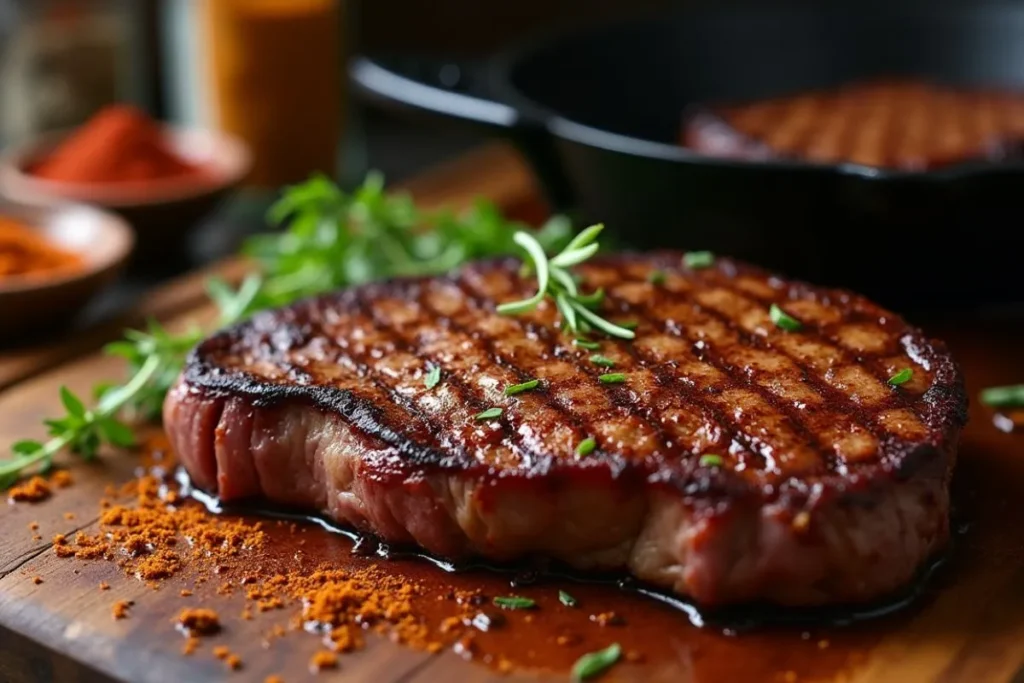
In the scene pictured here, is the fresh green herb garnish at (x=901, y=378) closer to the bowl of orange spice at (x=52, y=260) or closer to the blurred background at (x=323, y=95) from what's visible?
the blurred background at (x=323, y=95)

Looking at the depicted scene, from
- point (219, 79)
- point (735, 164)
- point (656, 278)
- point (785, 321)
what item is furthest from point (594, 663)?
point (219, 79)

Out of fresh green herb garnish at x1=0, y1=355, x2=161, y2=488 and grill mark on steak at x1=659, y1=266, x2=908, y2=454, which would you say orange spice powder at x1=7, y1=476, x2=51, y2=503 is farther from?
grill mark on steak at x1=659, y1=266, x2=908, y2=454

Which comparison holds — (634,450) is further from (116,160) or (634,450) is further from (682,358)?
(116,160)

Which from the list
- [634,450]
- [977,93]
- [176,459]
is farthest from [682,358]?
[977,93]

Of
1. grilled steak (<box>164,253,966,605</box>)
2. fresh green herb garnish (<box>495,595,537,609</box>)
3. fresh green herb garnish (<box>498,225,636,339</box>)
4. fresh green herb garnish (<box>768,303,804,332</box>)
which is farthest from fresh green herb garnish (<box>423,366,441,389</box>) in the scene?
fresh green herb garnish (<box>768,303,804,332</box>)

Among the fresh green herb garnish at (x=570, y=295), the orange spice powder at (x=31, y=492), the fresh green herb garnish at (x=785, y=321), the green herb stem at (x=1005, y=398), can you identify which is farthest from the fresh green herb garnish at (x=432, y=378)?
the green herb stem at (x=1005, y=398)
